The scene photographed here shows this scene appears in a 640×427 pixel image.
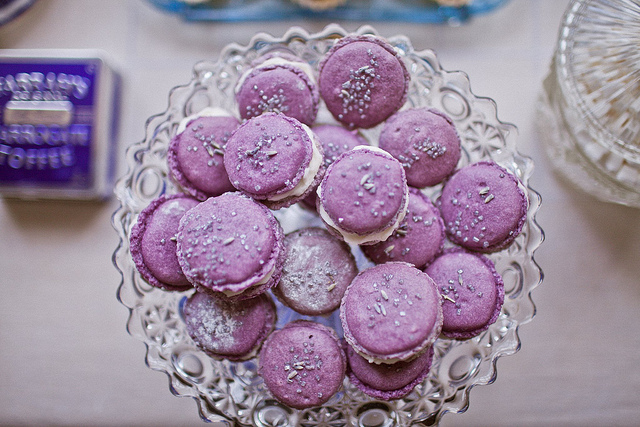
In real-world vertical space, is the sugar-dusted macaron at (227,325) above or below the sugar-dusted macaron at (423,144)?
below

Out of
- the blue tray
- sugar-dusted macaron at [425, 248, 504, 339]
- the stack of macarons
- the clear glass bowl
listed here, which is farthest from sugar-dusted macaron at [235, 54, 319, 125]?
sugar-dusted macaron at [425, 248, 504, 339]

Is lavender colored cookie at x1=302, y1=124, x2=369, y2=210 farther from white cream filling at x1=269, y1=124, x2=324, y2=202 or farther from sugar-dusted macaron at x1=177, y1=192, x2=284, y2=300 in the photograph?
sugar-dusted macaron at x1=177, y1=192, x2=284, y2=300

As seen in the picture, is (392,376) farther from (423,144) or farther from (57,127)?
(57,127)

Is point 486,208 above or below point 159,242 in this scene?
above

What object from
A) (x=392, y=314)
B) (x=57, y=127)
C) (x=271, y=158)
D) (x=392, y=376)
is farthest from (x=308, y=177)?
(x=57, y=127)

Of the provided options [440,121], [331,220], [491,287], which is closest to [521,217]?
[491,287]

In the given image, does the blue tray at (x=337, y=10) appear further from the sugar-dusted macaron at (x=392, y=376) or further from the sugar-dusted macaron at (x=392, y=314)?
the sugar-dusted macaron at (x=392, y=376)

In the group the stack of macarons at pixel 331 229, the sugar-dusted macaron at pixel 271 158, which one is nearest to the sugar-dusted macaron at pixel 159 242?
the stack of macarons at pixel 331 229
